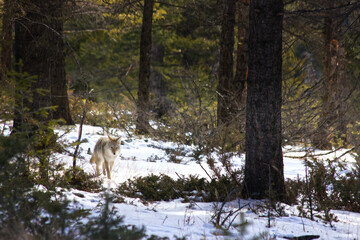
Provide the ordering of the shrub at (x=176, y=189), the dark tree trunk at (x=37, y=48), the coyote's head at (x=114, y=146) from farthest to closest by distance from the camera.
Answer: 1. the coyote's head at (x=114, y=146)
2. the dark tree trunk at (x=37, y=48)
3. the shrub at (x=176, y=189)

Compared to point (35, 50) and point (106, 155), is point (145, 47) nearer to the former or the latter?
point (106, 155)

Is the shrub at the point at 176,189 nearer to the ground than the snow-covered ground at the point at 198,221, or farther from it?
farther from it

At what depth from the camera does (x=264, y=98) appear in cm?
561

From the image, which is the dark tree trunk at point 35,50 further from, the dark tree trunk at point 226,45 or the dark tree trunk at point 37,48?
the dark tree trunk at point 226,45

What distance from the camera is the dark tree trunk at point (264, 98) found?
5.57m

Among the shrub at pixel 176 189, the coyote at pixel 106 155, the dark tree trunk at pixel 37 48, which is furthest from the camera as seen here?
the coyote at pixel 106 155

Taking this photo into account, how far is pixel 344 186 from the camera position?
623 centimetres

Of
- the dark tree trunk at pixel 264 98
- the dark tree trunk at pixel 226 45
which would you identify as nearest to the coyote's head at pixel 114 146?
the dark tree trunk at pixel 264 98

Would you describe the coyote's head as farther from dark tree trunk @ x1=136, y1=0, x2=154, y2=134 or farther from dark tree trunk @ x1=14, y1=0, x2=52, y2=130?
dark tree trunk @ x1=136, y1=0, x2=154, y2=134

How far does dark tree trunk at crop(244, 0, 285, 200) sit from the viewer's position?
557cm

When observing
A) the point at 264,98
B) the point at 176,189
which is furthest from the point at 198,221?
the point at 264,98

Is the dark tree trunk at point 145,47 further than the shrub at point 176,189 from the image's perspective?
Yes

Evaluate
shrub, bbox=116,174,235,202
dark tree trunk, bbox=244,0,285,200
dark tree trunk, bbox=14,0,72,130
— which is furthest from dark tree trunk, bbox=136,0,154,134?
dark tree trunk, bbox=244,0,285,200

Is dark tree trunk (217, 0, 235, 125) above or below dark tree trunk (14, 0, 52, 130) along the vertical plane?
above
